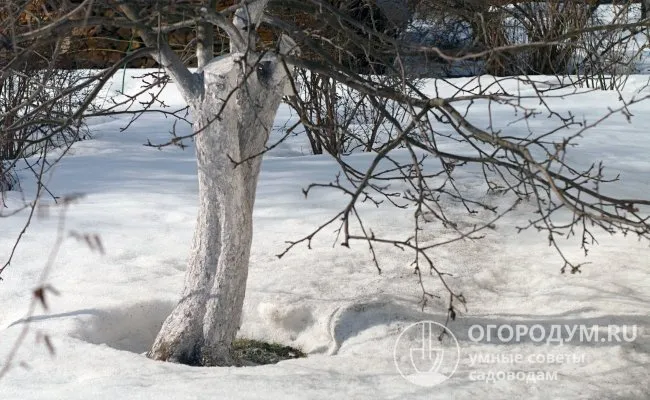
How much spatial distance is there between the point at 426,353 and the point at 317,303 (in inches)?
33.2

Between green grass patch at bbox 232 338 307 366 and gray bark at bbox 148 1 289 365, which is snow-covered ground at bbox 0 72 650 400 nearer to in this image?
green grass patch at bbox 232 338 307 366

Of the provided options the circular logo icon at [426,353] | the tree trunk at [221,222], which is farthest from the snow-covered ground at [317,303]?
the tree trunk at [221,222]

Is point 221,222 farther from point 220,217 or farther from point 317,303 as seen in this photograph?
point 317,303

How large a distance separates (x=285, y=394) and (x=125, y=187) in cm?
360

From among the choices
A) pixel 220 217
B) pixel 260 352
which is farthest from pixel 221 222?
pixel 260 352

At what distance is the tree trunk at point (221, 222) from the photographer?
3633 mm

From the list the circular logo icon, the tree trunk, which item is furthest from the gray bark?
the circular logo icon

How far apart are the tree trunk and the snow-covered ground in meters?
0.29

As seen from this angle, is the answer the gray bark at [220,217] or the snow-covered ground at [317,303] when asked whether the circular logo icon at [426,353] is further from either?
the gray bark at [220,217]

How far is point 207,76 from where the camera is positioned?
357 cm

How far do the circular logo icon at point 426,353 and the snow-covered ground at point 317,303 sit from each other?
0.03 m

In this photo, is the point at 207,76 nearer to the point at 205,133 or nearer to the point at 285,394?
the point at 205,133

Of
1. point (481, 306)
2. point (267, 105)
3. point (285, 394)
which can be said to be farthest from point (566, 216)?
point (285, 394)

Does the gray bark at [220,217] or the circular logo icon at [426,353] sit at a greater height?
the gray bark at [220,217]
